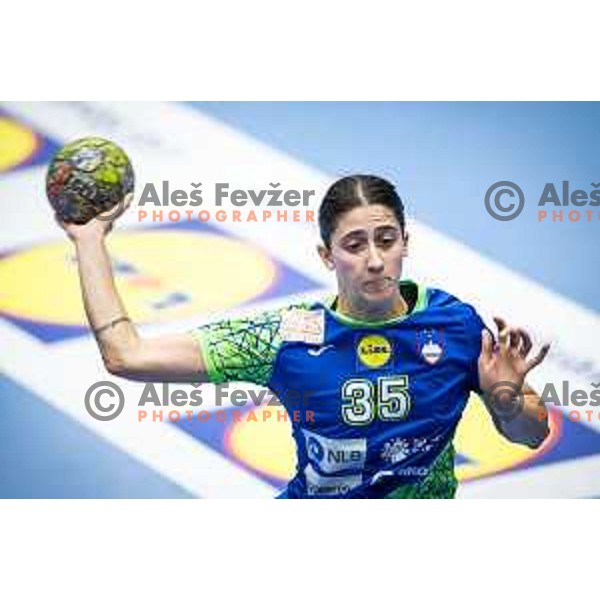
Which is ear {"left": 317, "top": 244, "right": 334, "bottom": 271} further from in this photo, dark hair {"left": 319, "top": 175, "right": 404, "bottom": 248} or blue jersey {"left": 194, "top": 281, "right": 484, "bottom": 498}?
blue jersey {"left": 194, "top": 281, "right": 484, "bottom": 498}

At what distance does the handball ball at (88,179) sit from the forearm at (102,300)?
0.33ft

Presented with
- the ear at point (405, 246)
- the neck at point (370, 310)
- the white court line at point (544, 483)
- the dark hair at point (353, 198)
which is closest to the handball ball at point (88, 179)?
the dark hair at point (353, 198)

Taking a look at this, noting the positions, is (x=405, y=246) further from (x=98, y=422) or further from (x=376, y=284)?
(x=98, y=422)

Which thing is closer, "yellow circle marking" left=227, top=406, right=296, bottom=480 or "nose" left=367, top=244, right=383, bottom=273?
"nose" left=367, top=244, right=383, bottom=273

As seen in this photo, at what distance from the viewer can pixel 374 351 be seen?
11.4ft

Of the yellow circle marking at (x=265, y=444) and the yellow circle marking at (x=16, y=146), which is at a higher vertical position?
the yellow circle marking at (x=16, y=146)

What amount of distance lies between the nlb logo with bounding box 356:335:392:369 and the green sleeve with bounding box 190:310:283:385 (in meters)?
0.26

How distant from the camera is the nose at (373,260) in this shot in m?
3.43

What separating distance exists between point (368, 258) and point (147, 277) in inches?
27.1

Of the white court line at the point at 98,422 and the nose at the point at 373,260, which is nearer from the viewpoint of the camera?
the nose at the point at 373,260

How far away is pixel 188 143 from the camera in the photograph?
3.53 m

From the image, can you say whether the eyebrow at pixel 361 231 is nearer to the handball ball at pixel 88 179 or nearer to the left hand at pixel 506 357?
the left hand at pixel 506 357

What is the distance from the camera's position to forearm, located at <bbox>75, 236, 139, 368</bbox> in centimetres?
A: 352

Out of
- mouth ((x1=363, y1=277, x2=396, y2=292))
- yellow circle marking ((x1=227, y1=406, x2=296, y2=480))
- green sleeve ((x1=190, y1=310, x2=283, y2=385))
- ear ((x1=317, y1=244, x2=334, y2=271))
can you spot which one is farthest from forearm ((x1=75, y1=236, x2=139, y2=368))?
mouth ((x1=363, y1=277, x2=396, y2=292))
